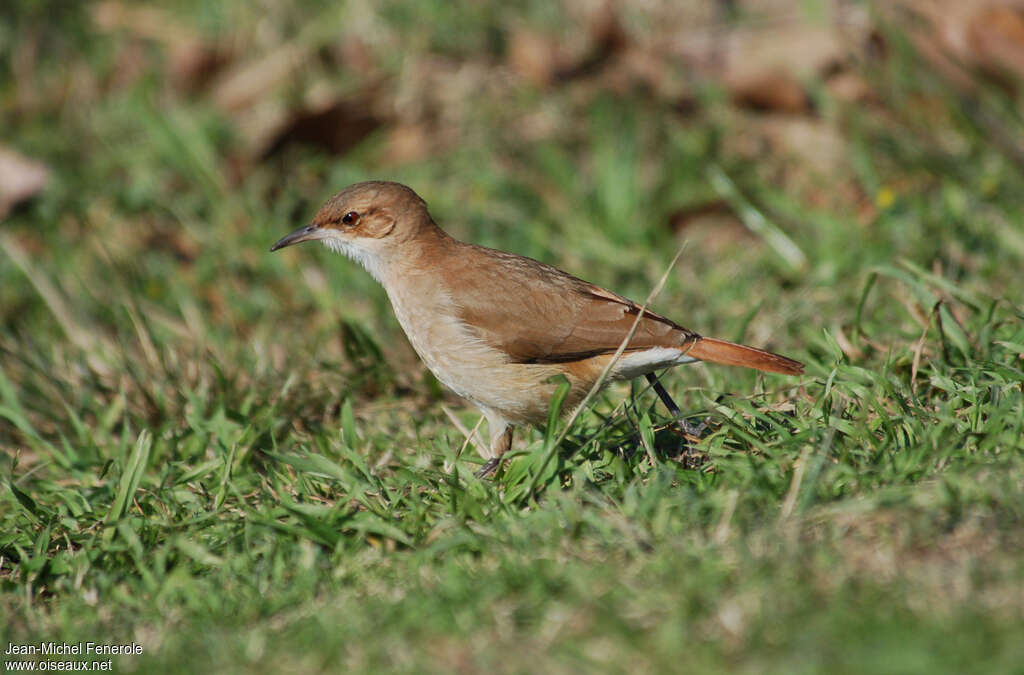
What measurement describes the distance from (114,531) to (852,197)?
4736mm

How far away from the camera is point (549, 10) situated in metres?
8.14

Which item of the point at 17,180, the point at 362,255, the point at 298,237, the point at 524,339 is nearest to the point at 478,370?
the point at 524,339

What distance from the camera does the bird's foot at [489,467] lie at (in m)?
4.27

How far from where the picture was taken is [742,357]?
4312mm

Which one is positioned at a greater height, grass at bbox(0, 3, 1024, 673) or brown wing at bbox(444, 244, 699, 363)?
brown wing at bbox(444, 244, 699, 363)

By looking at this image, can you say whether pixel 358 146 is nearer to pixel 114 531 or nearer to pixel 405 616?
pixel 114 531

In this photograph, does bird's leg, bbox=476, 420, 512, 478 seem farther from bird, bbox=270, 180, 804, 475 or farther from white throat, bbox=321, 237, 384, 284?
white throat, bbox=321, 237, 384, 284

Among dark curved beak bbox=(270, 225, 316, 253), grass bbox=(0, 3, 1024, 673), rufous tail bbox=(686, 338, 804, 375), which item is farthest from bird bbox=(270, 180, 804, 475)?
dark curved beak bbox=(270, 225, 316, 253)

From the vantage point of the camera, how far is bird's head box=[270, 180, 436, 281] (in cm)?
504

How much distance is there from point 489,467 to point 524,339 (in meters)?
0.53

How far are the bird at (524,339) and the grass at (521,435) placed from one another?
0.19 m

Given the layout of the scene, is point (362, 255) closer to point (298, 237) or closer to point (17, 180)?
point (298, 237)

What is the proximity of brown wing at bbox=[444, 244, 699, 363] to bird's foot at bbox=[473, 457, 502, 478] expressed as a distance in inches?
16.2

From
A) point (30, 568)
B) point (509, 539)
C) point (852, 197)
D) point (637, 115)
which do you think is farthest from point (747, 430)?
point (637, 115)
